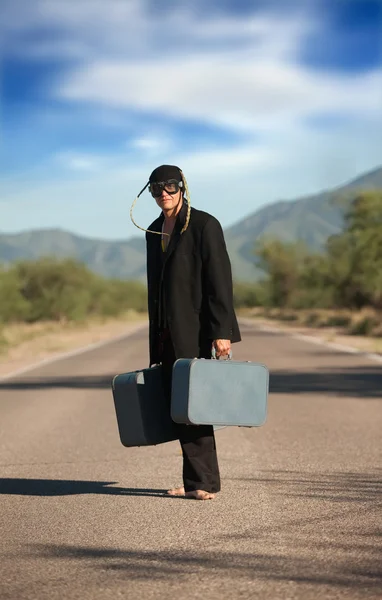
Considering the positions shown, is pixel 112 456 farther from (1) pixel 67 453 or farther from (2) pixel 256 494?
(2) pixel 256 494

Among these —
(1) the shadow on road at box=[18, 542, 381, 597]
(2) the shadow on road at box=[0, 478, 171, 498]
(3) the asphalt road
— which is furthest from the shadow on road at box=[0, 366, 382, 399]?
(1) the shadow on road at box=[18, 542, 381, 597]

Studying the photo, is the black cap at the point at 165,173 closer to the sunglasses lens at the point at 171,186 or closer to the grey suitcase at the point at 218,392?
the sunglasses lens at the point at 171,186

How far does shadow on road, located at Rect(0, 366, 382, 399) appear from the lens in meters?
17.6

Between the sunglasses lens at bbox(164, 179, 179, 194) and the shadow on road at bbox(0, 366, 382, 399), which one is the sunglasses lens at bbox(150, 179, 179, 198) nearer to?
the sunglasses lens at bbox(164, 179, 179, 194)

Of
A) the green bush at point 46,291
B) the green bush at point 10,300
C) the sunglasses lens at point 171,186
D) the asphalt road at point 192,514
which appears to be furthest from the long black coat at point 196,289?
the green bush at point 46,291

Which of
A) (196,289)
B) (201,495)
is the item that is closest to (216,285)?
(196,289)

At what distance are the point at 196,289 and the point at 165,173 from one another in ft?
2.76

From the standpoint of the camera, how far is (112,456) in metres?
10.2

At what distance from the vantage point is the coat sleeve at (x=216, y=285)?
7531 mm

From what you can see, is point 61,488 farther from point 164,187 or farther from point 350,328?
point 350,328

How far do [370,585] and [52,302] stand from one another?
8061 centimetres

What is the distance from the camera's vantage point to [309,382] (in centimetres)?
1966

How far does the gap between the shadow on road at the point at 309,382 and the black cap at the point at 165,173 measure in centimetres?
935

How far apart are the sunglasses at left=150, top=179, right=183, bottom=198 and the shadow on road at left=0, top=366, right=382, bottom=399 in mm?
9337
